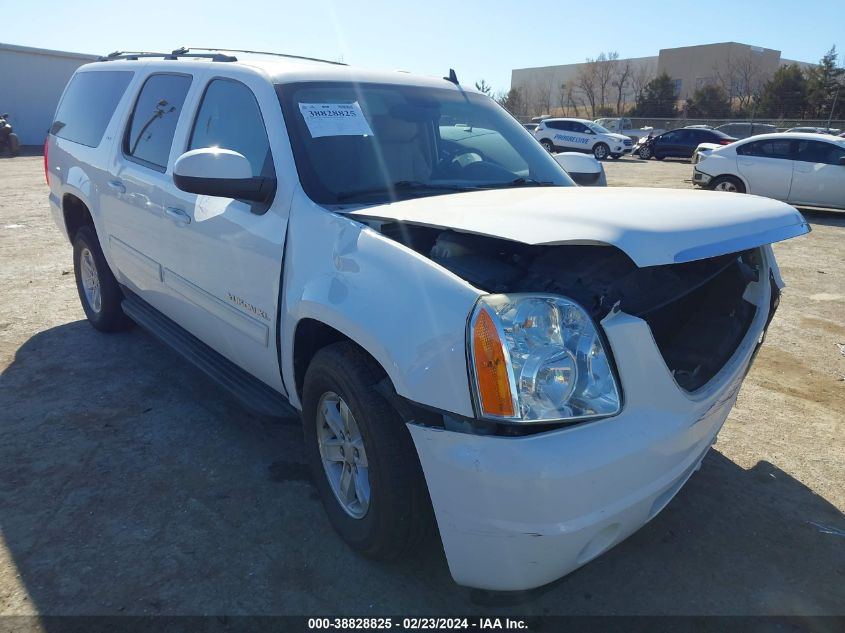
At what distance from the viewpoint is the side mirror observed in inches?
101

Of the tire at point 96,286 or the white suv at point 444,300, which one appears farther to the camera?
the tire at point 96,286

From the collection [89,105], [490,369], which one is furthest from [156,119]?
[490,369]

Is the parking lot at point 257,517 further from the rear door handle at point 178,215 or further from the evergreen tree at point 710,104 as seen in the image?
the evergreen tree at point 710,104

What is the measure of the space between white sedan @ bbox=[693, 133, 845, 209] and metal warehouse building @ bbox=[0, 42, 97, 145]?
27.6m

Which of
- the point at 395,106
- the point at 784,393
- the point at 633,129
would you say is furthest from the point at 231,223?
the point at 633,129

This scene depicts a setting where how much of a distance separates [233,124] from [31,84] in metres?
32.1

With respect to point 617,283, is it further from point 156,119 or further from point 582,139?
point 582,139

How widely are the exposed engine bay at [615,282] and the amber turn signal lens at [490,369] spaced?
21cm

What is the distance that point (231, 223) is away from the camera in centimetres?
294

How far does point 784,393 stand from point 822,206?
31.7 feet

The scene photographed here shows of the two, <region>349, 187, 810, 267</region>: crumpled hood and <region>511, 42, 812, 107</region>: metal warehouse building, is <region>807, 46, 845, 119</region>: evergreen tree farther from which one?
<region>349, 187, 810, 267</region>: crumpled hood

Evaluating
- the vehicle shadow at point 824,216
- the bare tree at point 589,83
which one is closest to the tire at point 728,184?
the vehicle shadow at point 824,216

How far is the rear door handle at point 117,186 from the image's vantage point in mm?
4008

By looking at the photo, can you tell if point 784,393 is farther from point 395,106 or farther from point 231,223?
point 231,223
